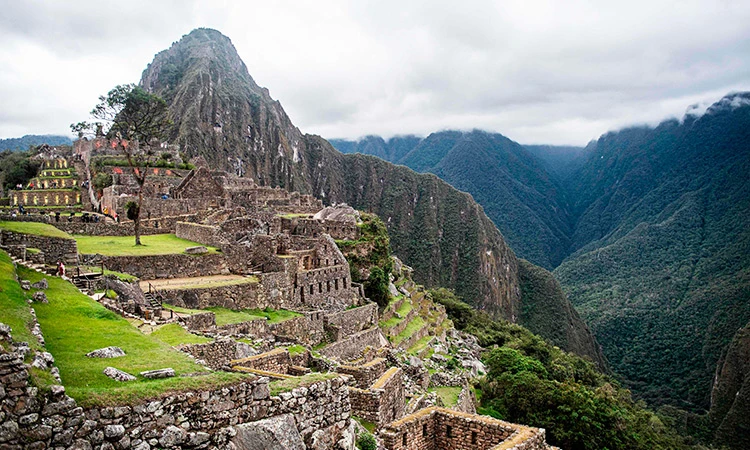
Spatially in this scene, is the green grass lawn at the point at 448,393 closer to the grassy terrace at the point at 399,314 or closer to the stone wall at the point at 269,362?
the grassy terrace at the point at 399,314

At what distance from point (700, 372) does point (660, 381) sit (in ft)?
39.4

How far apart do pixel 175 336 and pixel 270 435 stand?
6724mm

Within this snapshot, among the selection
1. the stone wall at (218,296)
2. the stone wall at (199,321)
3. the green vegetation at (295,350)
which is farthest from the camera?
the stone wall at (218,296)

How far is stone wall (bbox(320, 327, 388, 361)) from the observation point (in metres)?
22.4

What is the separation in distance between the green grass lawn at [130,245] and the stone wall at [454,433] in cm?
1556

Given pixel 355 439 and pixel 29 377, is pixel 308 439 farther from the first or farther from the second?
pixel 29 377

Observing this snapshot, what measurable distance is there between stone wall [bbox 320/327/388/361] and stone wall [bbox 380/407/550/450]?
12.1 meters

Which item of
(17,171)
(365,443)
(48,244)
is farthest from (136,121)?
(365,443)

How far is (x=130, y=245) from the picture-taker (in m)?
24.0

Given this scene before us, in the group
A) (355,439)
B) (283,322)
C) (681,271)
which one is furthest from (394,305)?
(681,271)

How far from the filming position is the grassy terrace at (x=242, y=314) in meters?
17.2

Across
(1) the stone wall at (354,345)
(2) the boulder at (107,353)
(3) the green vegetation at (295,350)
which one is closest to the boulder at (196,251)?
(1) the stone wall at (354,345)

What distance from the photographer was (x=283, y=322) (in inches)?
804

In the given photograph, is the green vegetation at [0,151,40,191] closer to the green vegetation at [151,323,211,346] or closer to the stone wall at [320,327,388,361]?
the stone wall at [320,327,388,361]
